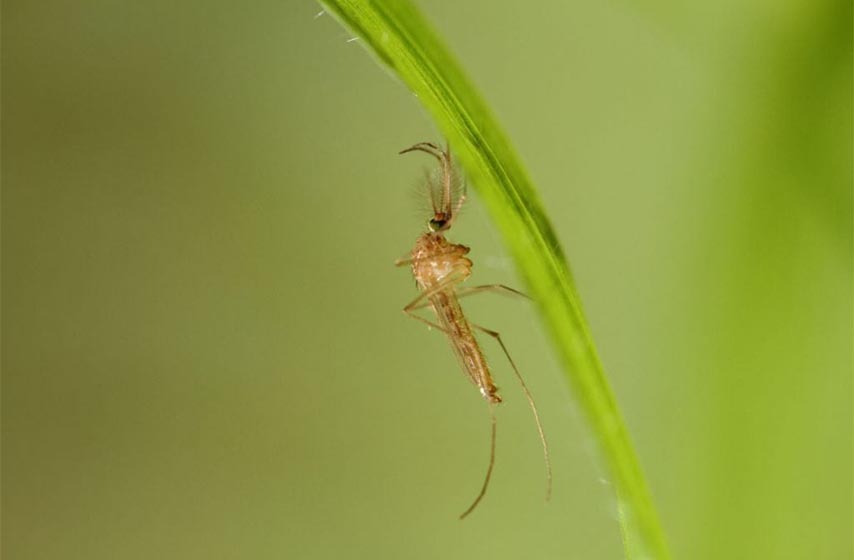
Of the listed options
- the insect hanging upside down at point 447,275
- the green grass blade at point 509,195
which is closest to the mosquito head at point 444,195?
the insect hanging upside down at point 447,275

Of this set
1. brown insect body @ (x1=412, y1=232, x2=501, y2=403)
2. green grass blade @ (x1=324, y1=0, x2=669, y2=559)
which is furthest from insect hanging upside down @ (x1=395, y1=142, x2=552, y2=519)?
green grass blade @ (x1=324, y1=0, x2=669, y2=559)

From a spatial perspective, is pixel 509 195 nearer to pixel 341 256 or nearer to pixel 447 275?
pixel 447 275

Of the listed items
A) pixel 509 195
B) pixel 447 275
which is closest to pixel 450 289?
pixel 447 275

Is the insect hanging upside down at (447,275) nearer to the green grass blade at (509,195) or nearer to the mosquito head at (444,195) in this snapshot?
the mosquito head at (444,195)

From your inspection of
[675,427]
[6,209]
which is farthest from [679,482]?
[6,209]

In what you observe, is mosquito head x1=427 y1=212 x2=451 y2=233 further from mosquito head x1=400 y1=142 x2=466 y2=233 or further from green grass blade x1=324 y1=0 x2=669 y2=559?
green grass blade x1=324 y1=0 x2=669 y2=559

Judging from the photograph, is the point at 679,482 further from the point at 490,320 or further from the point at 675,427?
the point at 490,320
